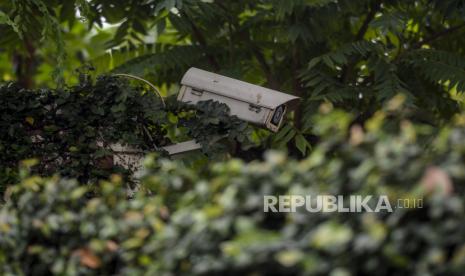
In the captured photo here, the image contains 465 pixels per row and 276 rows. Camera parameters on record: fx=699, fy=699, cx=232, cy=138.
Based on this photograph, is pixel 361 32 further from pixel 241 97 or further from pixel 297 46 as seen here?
pixel 241 97

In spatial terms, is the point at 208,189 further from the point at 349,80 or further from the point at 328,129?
the point at 349,80

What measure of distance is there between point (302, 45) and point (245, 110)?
1588mm

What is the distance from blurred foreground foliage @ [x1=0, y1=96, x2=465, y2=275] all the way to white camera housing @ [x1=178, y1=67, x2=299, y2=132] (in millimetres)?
1653

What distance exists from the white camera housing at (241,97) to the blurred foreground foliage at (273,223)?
1653 mm

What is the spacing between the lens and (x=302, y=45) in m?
5.79

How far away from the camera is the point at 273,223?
2531 mm

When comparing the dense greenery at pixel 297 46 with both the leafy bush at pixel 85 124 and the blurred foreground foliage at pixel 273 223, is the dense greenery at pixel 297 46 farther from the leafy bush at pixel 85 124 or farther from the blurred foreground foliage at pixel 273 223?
the blurred foreground foliage at pixel 273 223

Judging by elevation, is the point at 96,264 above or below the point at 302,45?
above

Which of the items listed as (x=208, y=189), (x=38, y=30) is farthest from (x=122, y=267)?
(x=38, y=30)

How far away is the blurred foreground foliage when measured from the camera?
208cm

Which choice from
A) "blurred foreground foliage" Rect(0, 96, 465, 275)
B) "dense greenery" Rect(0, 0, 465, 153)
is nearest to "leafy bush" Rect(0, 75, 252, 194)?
"dense greenery" Rect(0, 0, 465, 153)

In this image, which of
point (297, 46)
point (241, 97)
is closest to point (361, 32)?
point (297, 46)

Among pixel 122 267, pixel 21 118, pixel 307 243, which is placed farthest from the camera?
pixel 21 118

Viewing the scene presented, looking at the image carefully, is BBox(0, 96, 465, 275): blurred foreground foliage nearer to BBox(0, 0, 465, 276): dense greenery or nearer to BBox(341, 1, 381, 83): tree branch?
BBox(0, 0, 465, 276): dense greenery
